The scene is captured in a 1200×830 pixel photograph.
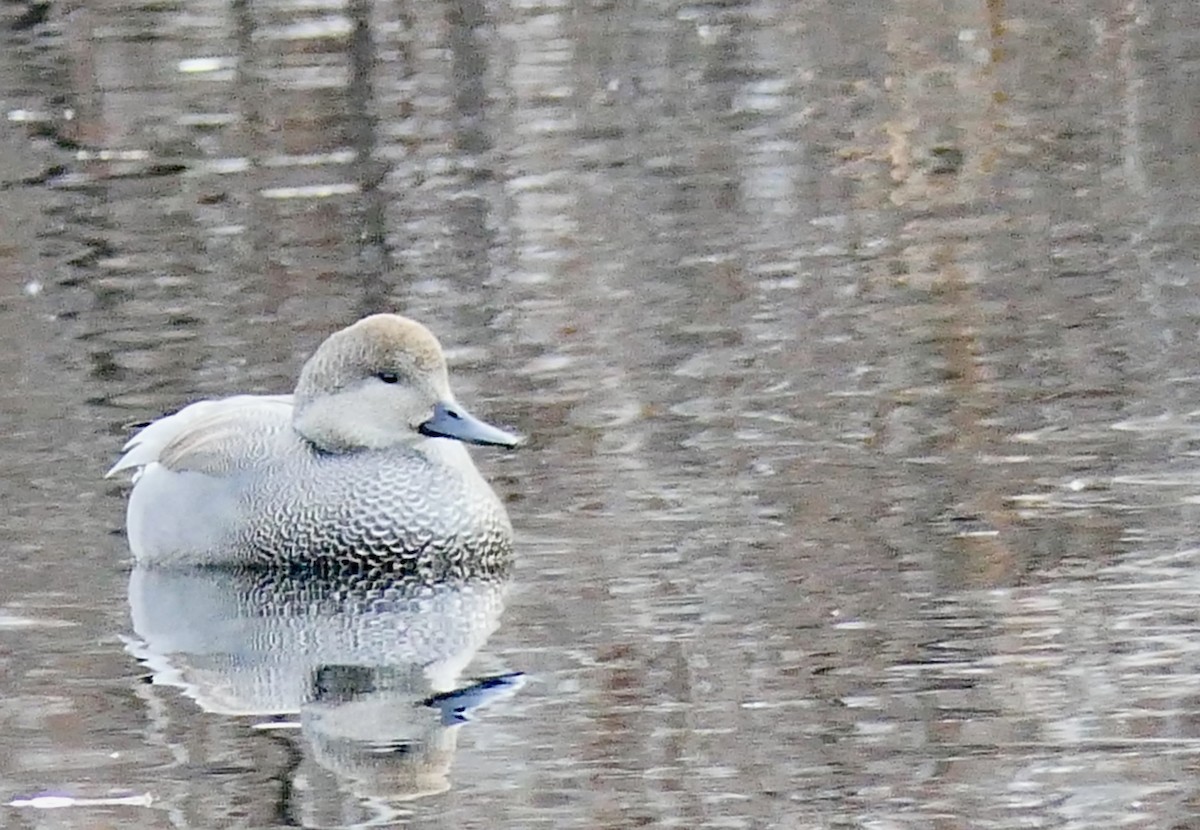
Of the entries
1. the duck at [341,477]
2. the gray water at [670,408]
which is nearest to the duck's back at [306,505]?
the duck at [341,477]

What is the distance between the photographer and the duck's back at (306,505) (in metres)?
8.22

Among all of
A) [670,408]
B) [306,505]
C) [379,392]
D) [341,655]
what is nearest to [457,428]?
[379,392]

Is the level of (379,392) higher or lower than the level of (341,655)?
higher

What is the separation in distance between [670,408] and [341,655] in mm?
2302

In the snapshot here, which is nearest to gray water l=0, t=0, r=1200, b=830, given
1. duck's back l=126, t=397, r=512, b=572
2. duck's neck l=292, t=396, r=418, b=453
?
duck's back l=126, t=397, r=512, b=572

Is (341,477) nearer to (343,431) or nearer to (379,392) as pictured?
(343,431)

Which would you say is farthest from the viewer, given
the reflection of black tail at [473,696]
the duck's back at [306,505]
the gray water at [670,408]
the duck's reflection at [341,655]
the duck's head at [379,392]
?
the duck's head at [379,392]

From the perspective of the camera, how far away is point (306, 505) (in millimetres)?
8344

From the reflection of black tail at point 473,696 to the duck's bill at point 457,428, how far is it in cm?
137

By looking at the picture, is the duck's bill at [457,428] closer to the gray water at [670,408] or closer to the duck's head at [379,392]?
the duck's head at [379,392]

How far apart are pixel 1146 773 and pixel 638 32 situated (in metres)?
13.2

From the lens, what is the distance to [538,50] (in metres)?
18.2

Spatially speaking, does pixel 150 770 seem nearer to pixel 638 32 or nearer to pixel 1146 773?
pixel 1146 773

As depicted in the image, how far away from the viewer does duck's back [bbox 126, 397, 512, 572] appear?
8.22 meters
